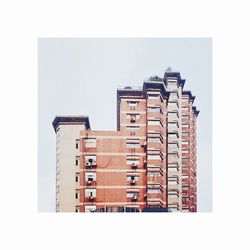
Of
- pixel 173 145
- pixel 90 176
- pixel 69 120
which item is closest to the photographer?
pixel 69 120

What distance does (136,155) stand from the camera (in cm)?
480

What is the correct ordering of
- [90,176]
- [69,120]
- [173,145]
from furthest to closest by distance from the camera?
1. [173,145]
2. [90,176]
3. [69,120]

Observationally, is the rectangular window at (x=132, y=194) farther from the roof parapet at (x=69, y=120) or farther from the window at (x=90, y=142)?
the roof parapet at (x=69, y=120)

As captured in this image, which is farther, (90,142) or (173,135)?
(173,135)

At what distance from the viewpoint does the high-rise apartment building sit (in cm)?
473

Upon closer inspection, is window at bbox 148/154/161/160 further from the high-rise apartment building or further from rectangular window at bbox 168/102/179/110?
rectangular window at bbox 168/102/179/110

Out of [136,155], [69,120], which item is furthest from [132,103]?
[69,120]

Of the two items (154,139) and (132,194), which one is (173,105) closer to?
(154,139)

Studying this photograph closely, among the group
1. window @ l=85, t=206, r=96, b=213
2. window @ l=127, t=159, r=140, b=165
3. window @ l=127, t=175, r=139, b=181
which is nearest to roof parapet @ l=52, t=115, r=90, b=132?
window @ l=127, t=159, r=140, b=165

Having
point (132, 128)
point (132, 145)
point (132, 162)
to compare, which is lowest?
point (132, 162)
